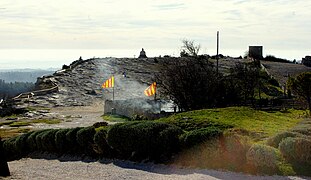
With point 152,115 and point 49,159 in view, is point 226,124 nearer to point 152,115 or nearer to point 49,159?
point 49,159

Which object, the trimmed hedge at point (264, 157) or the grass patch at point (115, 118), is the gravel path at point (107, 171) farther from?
the grass patch at point (115, 118)

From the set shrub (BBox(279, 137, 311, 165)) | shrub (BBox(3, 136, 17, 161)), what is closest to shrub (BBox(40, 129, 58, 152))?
shrub (BBox(3, 136, 17, 161))

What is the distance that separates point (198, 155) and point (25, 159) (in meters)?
8.85

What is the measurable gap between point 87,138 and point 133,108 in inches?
731

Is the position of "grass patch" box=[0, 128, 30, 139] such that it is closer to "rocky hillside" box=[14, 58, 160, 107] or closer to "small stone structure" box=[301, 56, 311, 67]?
"rocky hillside" box=[14, 58, 160, 107]

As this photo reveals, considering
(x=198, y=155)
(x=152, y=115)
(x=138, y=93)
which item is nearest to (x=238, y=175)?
(x=198, y=155)

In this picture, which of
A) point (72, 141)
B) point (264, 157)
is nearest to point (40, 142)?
point (72, 141)

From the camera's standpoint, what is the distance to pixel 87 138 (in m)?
19.6

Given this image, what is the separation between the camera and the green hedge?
54.1 feet

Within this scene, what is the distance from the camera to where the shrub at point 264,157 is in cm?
1365

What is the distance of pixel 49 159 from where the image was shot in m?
20.6

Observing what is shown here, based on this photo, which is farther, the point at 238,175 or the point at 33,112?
the point at 33,112

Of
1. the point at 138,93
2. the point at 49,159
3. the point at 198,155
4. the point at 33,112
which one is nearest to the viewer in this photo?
the point at 198,155

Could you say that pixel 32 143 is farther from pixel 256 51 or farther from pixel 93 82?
pixel 256 51
